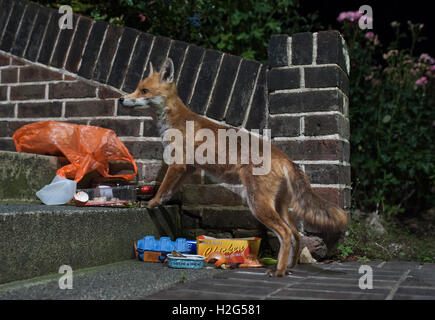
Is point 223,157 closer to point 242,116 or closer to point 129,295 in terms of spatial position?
point 242,116

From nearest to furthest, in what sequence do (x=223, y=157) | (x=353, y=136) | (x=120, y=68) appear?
(x=223, y=157), (x=120, y=68), (x=353, y=136)

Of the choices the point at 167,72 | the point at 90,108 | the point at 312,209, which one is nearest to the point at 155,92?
the point at 167,72

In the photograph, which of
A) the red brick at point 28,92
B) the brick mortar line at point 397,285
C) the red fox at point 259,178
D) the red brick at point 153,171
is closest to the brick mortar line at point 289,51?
the red fox at point 259,178

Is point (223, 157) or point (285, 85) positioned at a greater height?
point (285, 85)

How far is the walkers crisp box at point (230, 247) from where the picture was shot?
2768 mm

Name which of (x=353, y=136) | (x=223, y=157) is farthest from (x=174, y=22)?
(x=223, y=157)

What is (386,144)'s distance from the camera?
168 inches

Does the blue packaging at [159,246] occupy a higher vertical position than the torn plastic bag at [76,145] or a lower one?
lower

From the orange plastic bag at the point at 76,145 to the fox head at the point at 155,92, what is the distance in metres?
0.47

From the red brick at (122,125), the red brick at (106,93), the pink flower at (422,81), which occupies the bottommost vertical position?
the red brick at (122,125)

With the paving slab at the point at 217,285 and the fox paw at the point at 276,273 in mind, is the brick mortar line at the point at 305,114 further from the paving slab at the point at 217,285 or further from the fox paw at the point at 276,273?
the fox paw at the point at 276,273
